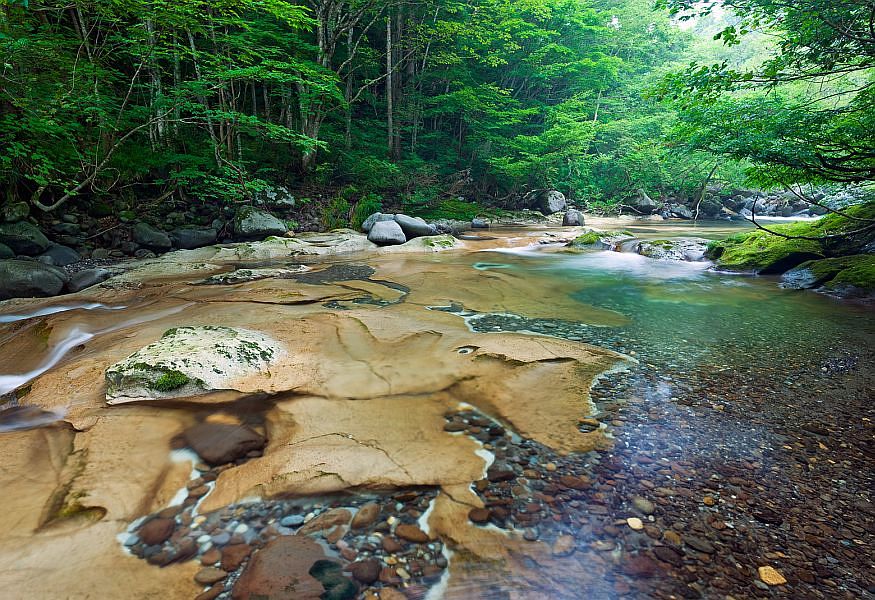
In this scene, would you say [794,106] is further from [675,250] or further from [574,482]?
[574,482]

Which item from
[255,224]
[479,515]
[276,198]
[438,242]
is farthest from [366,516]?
[276,198]

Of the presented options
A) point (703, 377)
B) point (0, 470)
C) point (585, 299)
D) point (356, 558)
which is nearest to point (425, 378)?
point (356, 558)

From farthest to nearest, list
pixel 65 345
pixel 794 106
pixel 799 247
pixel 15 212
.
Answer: pixel 799 247 → pixel 15 212 → pixel 794 106 → pixel 65 345

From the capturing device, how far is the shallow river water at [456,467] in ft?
4.83

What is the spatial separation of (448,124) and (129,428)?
74.6 feet

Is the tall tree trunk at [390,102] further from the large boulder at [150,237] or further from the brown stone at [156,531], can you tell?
the brown stone at [156,531]

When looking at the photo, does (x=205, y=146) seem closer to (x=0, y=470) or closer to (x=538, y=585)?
(x=0, y=470)

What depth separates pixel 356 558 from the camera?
1539mm

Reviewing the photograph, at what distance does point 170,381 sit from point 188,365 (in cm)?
15

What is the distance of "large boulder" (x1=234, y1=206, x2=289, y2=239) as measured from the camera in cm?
1028

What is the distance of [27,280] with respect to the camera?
5.48 metres

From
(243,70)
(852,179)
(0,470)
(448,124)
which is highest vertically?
(448,124)

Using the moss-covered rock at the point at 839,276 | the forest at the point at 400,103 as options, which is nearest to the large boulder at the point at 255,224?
the forest at the point at 400,103

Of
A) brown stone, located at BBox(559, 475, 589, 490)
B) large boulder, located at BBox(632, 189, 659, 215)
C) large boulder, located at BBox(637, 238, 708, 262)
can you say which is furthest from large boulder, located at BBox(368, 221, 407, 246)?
large boulder, located at BBox(632, 189, 659, 215)
